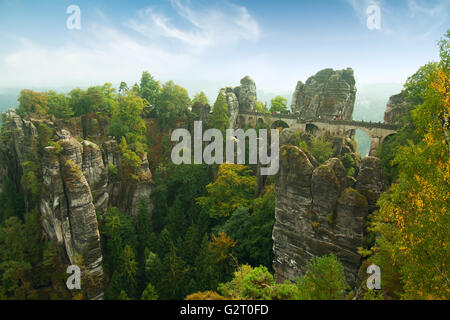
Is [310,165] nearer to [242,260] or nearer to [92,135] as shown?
[242,260]

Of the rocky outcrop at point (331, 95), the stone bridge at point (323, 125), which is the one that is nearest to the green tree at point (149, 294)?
the stone bridge at point (323, 125)

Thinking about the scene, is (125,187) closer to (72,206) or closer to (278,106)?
(72,206)

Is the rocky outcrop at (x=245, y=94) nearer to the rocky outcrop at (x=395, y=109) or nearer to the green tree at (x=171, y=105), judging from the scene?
the green tree at (x=171, y=105)

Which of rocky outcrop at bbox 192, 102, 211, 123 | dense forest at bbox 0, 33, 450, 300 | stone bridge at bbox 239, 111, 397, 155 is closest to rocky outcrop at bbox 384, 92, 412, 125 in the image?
stone bridge at bbox 239, 111, 397, 155

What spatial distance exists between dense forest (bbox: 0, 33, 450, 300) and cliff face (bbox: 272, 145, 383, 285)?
44.1 inches

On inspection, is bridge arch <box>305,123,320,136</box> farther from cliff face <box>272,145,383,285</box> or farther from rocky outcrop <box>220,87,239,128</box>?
cliff face <box>272,145,383,285</box>

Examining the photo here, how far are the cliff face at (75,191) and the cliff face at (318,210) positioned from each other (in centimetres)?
1836

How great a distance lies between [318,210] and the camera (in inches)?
731

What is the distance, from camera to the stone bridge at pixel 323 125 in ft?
105

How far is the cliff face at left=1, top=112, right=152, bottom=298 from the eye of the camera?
25406 mm

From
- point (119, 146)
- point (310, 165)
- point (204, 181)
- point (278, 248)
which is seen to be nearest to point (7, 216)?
point (119, 146)

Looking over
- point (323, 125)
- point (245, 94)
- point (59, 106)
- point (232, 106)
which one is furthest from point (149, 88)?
point (323, 125)

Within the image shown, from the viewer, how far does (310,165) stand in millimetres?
19297
